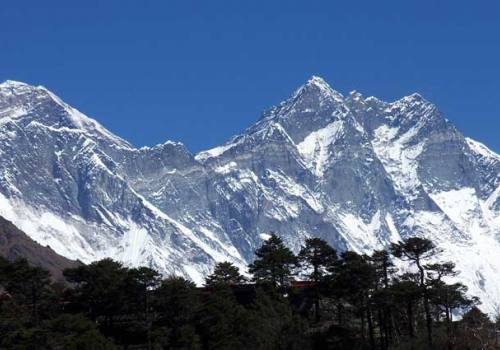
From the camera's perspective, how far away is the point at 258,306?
122812 mm

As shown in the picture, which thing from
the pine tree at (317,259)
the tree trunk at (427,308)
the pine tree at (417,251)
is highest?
the pine tree at (317,259)

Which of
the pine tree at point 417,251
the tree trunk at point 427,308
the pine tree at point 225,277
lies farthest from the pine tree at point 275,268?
the tree trunk at point 427,308

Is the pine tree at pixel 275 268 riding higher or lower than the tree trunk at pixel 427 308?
higher

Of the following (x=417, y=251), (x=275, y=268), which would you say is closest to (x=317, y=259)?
(x=275, y=268)

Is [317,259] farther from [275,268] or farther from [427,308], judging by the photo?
[427,308]

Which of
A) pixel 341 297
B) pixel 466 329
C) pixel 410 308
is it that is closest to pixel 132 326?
pixel 341 297

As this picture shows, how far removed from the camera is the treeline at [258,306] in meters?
113

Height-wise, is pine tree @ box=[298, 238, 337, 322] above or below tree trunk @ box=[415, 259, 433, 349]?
above

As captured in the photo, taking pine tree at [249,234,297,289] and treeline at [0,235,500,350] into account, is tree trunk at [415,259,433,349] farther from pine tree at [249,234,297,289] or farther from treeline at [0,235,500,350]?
pine tree at [249,234,297,289]

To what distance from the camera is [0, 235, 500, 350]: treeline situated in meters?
113

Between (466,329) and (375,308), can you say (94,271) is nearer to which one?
(375,308)

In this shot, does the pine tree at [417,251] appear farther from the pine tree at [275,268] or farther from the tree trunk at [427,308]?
the pine tree at [275,268]

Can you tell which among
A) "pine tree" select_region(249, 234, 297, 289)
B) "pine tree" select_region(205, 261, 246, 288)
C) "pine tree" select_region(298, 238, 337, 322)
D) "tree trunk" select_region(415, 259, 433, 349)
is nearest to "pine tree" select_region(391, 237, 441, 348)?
"tree trunk" select_region(415, 259, 433, 349)

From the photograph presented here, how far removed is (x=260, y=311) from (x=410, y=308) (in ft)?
50.3
